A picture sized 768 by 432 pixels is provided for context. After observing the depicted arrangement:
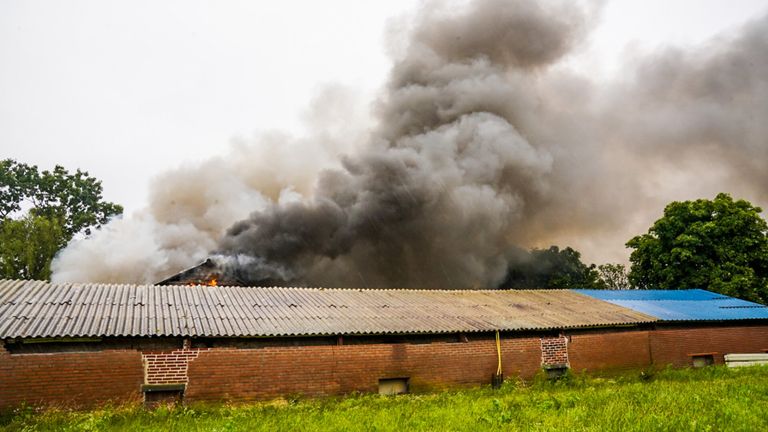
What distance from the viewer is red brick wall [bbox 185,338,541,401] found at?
10758mm

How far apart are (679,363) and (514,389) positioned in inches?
333

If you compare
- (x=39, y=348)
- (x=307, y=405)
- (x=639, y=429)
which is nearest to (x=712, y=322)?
(x=639, y=429)

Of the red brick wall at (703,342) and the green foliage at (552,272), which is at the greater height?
the green foliage at (552,272)

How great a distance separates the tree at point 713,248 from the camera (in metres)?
28.5

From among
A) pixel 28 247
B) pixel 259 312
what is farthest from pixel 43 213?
pixel 259 312

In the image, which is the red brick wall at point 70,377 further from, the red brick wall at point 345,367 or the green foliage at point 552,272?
the green foliage at point 552,272

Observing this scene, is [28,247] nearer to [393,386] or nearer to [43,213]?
[43,213]

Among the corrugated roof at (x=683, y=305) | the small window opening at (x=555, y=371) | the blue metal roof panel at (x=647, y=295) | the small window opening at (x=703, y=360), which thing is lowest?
the small window opening at (x=703, y=360)

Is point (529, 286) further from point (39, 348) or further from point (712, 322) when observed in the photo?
point (39, 348)

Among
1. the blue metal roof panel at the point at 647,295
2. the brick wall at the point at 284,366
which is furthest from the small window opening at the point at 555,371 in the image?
the blue metal roof panel at the point at 647,295

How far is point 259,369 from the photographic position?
11.1m

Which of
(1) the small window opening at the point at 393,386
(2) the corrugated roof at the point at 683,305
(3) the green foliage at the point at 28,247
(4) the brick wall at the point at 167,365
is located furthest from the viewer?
(3) the green foliage at the point at 28,247

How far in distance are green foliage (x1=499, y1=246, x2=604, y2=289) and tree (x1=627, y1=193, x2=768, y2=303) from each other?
16.7 m

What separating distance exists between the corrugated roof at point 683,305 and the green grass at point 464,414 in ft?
24.1
